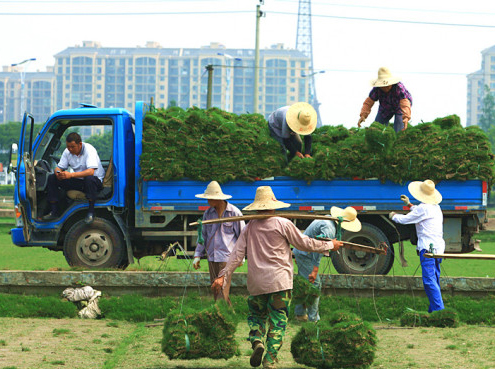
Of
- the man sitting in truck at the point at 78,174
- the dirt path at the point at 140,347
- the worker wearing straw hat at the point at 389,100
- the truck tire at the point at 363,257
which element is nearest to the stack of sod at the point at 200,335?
the dirt path at the point at 140,347

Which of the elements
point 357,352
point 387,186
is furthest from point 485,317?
point 357,352

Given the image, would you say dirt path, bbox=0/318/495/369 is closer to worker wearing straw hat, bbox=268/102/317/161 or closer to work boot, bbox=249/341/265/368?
work boot, bbox=249/341/265/368

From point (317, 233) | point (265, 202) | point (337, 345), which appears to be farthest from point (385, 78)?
point (337, 345)

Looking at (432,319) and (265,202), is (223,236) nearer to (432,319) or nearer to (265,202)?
(265,202)

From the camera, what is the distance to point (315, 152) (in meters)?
12.4

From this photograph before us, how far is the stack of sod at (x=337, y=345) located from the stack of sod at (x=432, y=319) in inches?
104

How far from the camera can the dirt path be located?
7.41 metres

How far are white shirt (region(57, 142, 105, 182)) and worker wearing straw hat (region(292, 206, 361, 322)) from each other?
3.99 meters

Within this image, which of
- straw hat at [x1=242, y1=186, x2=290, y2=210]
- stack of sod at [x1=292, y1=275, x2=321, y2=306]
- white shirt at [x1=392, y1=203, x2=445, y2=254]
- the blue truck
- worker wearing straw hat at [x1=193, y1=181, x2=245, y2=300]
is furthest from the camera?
the blue truck

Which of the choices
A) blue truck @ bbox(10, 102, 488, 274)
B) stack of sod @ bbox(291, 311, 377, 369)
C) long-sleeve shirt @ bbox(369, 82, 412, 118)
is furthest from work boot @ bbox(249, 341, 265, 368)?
long-sleeve shirt @ bbox(369, 82, 412, 118)

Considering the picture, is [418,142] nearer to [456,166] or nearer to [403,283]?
[456,166]

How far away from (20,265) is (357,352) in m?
9.39

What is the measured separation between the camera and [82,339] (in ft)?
28.8

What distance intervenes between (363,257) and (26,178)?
214 inches
